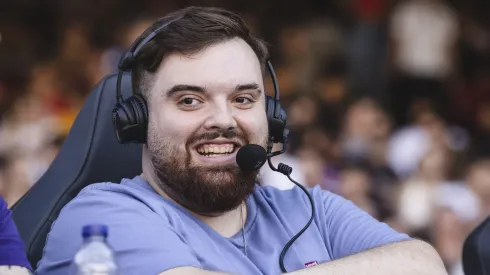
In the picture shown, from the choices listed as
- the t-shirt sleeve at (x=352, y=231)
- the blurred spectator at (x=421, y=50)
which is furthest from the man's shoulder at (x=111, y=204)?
the blurred spectator at (x=421, y=50)

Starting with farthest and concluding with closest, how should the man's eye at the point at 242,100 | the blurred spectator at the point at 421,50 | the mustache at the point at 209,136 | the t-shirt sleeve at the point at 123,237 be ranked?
the blurred spectator at the point at 421,50 → the man's eye at the point at 242,100 → the mustache at the point at 209,136 → the t-shirt sleeve at the point at 123,237

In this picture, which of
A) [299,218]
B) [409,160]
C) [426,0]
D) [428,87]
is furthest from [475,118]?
[299,218]

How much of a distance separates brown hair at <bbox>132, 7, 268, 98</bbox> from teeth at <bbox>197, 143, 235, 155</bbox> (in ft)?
0.76

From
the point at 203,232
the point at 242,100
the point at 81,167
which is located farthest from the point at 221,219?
the point at 81,167

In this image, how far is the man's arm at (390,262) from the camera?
2.52 metres

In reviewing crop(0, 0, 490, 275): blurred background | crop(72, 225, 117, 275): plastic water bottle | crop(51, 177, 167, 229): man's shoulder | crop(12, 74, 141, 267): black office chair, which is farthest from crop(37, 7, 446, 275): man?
crop(0, 0, 490, 275): blurred background

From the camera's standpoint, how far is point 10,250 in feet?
8.56

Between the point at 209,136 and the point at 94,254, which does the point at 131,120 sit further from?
the point at 94,254

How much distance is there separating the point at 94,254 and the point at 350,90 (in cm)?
671

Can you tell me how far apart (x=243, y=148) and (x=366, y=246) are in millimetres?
464

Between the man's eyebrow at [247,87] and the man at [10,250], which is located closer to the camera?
the man at [10,250]

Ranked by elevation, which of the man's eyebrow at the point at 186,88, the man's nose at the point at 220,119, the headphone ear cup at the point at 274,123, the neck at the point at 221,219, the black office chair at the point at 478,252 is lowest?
the black office chair at the point at 478,252

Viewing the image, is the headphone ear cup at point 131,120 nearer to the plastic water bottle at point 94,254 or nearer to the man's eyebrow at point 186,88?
the man's eyebrow at point 186,88

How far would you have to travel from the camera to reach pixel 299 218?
291 cm
